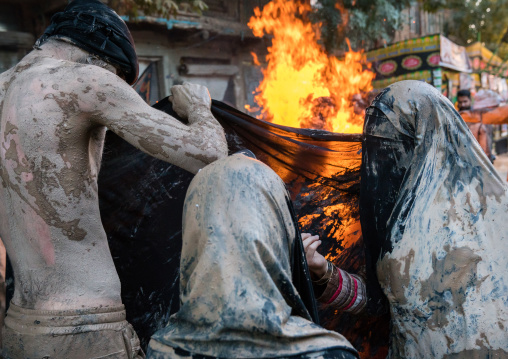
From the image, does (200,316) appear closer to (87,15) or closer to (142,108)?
(142,108)

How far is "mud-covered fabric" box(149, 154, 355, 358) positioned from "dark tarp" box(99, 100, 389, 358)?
A: 1.35m

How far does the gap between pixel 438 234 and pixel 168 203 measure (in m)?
1.48

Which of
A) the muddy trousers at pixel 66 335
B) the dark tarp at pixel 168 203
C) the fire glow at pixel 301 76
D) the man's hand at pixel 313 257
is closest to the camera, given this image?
the muddy trousers at pixel 66 335

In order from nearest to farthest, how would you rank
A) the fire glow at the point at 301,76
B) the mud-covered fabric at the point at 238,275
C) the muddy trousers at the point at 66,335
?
the mud-covered fabric at the point at 238,275, the muddy trousers at the point at 66,335, the fire glow at the point at 301,76

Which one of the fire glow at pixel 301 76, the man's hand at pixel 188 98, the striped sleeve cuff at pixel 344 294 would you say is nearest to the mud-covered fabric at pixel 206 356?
the striped sleeve cuff at pixel 344 294

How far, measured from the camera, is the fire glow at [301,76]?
5.38 meters

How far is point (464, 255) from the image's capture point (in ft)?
6.34

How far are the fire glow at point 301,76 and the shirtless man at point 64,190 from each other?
3164mm

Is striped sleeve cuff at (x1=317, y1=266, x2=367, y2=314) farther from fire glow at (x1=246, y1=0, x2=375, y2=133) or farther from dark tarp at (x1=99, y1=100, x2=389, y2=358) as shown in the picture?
fire glow at (x1=246, y1=0, x2=375, y2=133)

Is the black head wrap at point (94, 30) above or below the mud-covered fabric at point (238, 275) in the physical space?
above

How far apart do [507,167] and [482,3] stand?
29.2 ft

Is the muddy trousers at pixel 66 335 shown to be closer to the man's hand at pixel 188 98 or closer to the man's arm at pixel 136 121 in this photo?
the man's arm at pixel 136 121

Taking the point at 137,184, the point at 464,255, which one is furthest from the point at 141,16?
the point at 464,255

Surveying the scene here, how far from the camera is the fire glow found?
17.7ft
